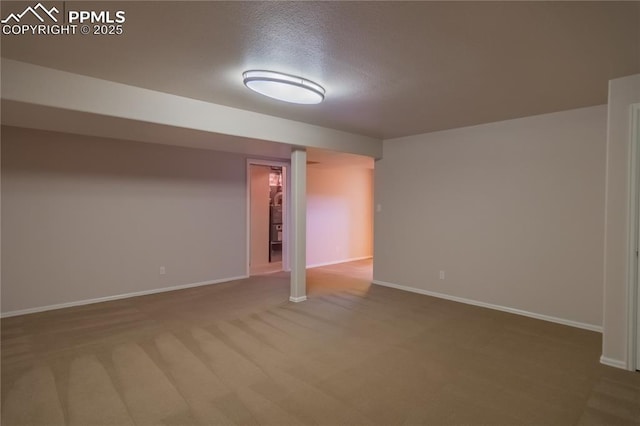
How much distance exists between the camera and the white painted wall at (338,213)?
731 cm

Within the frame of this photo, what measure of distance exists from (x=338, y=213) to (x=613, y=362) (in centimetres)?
555

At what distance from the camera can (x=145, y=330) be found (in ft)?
11.6

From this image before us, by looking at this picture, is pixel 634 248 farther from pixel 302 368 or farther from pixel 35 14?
pixel 35 14

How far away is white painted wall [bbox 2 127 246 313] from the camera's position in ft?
13.1

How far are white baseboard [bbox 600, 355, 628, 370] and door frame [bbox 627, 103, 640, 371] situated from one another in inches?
1.2

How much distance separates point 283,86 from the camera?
276cm

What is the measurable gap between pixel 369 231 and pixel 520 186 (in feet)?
15.6

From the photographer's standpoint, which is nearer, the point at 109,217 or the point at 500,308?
the point at 500,308

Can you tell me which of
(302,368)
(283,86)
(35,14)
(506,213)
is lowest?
(302,368)

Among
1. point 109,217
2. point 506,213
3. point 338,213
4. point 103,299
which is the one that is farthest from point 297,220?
point 338,213

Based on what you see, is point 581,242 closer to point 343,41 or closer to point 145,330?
point 343,41

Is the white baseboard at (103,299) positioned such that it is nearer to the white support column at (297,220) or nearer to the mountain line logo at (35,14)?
the white support column at (297,220)

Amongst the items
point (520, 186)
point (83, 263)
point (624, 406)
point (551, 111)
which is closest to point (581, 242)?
point (520, 186)

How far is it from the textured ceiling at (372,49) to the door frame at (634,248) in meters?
0.52
